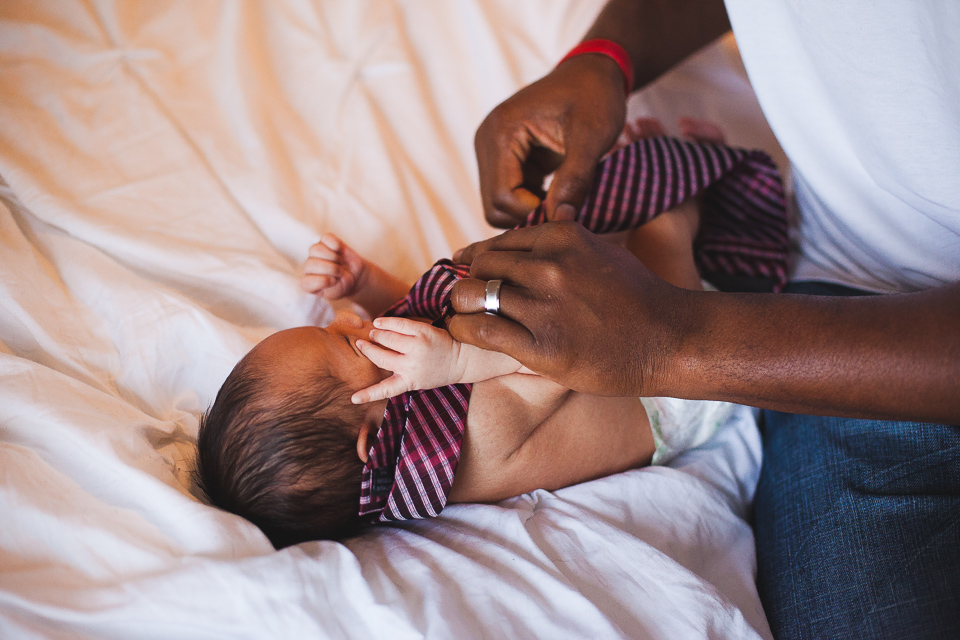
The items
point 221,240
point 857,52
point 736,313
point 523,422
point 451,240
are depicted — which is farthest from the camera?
point 451,240

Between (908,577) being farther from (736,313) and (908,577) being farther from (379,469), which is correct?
(379,469)

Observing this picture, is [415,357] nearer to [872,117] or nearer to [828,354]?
A: [828,354]

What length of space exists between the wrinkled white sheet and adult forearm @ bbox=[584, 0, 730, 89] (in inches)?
11.0

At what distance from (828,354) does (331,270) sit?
0.90 meters

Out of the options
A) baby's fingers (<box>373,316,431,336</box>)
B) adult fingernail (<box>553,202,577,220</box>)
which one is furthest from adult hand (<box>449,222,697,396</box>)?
adult fingernail (<box>553,202,577,220</box>)

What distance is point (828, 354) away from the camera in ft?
2.59

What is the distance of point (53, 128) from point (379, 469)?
1050mm

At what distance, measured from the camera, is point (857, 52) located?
0.96 m

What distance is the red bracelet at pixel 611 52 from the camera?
53.2 inches

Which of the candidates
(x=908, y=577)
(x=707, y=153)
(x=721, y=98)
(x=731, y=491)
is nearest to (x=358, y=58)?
(x=707, y=153)

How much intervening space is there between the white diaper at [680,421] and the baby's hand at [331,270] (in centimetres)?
66

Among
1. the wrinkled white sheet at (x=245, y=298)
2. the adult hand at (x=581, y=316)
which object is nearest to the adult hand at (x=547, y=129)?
the wrinkled white sheet at (x=245, y=298)

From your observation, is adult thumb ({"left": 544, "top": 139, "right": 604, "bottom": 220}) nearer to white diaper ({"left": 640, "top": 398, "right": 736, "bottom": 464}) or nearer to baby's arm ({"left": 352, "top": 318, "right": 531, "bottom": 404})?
baby's arm ({"left": 352, "top": 318, "right": 531, "bottom": 404})

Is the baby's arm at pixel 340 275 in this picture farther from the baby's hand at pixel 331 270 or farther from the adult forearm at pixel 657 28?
the adult forearm at pixel 657 28
